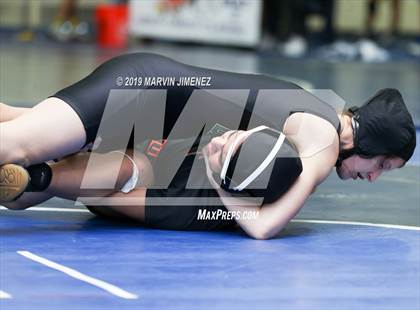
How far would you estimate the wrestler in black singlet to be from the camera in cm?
Answer: 338

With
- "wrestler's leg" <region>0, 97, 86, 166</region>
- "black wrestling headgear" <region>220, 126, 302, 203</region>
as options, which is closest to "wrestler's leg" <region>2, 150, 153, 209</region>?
"wrestler's leg" <region>0, 97, 86, 166</region>

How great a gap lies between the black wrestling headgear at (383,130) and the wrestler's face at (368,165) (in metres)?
0.03

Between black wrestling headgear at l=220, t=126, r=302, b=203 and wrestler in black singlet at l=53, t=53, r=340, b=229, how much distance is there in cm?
20

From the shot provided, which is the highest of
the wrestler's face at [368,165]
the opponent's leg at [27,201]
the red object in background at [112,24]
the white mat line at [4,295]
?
the wrestler's face at [368,165]

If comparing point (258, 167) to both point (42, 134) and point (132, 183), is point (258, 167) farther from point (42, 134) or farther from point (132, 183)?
point (42, 134)

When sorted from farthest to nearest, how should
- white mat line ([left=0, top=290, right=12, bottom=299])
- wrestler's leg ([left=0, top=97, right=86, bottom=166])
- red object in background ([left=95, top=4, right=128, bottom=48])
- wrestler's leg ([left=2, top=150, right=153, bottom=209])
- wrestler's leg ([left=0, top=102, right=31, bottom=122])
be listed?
red object in background ([left=95, top=4, right=128, bottom=48]) → wrestler's leg ([left=0, top=102, right=31, bottom=122]) → wrestler's leg ([left=2, top=150, right=153, bottom=209]) → wrestler's leg ([left=0, top=97, right=86, bottom=166]) → white mat line ([left=0, top=290, right=12, bottom=299])

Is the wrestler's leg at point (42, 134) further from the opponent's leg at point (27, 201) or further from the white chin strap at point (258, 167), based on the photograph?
the white chin strap at point (258, 167)

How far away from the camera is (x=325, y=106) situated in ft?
11.6

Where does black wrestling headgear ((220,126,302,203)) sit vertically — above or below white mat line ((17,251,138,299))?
above

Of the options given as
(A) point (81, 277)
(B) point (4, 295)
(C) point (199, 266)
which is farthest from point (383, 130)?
(B) point (4, 295)

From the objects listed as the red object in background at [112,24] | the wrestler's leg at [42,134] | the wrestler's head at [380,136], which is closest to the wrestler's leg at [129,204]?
the wrestler's leg at [42,134]

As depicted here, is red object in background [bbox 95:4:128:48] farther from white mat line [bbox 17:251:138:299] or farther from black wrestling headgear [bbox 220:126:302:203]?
white mat line [bbox 17:251:138:299]

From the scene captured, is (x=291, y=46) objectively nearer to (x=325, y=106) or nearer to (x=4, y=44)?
(x=4, y=44)

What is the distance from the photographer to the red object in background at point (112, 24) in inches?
496
